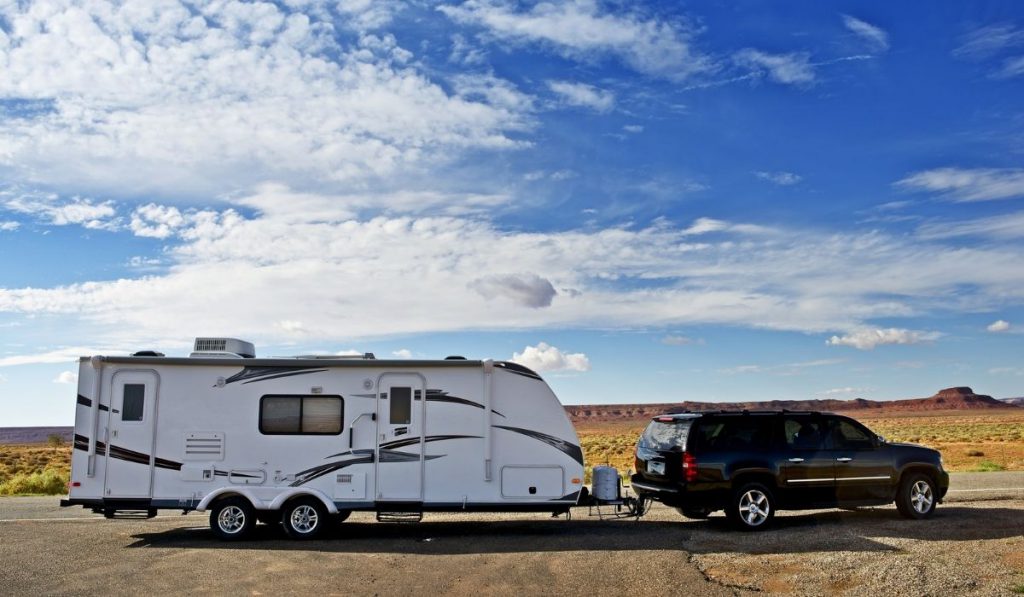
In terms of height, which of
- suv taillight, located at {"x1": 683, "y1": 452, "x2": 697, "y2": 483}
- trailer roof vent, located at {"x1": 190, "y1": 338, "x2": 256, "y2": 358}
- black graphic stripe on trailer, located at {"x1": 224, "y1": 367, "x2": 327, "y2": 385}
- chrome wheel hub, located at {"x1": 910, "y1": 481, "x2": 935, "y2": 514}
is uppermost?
trailer roof vent, located at {"x1": 190, "y1": 338, "x2": 256, "y2": 358}

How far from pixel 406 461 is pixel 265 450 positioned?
6.88 feet

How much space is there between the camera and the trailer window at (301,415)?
40.7 feet

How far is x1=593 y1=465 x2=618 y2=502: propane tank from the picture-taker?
42.0ft

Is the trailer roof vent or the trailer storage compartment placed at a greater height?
the trailer roof vent

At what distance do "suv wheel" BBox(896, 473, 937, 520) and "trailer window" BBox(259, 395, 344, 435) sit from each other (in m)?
8.95

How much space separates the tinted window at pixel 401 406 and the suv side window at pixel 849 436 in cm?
663

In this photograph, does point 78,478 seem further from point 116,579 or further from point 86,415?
point 116,579

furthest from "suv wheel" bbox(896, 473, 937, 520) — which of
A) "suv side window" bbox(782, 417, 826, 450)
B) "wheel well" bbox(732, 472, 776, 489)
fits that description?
"wheel well" bbox(732, 472, 776, 489)

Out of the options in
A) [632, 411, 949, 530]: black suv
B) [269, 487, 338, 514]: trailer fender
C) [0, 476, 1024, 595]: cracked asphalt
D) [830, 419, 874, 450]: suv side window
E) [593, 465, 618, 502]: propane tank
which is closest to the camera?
[0, 476, 1024, 595]: cracked asphalt

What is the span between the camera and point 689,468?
1226cm

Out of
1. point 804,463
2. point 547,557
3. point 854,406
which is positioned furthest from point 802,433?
point 854,406

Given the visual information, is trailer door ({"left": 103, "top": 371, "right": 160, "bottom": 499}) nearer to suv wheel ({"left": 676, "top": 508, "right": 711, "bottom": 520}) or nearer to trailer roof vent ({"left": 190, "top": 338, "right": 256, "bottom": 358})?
trailer roof vent ({"left": 190, "top": 338, "right": 256, "bottom": 358})

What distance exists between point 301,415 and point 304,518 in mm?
1518

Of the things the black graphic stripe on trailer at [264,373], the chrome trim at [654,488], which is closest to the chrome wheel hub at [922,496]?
the chrome trim at [654,488]
